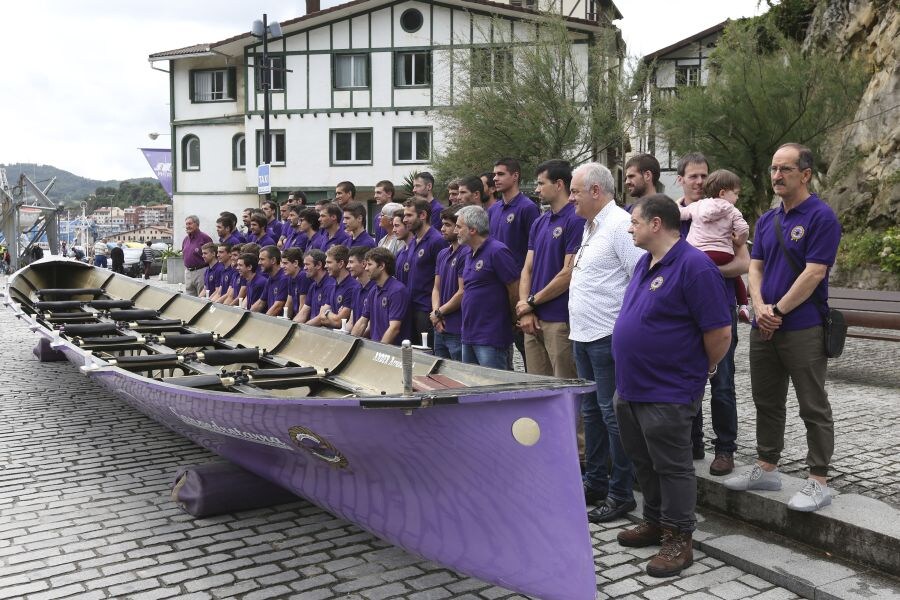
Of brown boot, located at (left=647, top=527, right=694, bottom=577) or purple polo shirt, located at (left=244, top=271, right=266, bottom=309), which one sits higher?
purple polo shirt, located at (left=244, top=271, right=266, bottom=309)

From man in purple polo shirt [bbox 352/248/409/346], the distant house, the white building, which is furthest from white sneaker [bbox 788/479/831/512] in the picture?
the white building

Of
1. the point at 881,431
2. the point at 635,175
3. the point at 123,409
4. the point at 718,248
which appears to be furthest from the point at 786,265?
the point at 123,409

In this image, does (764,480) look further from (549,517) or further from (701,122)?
(701,122)

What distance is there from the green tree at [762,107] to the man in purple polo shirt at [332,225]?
14.0 meters

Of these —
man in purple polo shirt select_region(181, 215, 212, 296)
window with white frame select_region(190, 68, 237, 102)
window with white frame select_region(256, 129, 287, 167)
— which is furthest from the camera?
window with white frame select_region(190, 68, 237, 102)

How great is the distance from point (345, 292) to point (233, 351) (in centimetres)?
120

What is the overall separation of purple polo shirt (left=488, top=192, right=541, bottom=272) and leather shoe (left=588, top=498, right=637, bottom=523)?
221 centimetres

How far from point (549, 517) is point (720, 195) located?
2763 mm

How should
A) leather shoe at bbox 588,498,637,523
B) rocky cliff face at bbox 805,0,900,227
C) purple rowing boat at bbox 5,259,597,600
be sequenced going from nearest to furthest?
purple rowing boat at bbox 5,259,597,600
leather shoe at bbox 588,498,637,523
rocky cliff face at bbox 805,0,900,227

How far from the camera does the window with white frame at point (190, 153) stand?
108 feet

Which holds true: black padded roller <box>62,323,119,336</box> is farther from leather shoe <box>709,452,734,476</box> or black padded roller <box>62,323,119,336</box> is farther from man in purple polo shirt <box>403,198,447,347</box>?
leather shoe <box>709,452,734,476</box>

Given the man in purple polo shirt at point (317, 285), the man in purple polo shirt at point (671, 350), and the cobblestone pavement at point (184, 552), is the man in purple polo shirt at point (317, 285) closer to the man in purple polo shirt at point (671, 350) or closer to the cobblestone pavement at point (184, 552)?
the cobblestone pavement at point (184, 552)

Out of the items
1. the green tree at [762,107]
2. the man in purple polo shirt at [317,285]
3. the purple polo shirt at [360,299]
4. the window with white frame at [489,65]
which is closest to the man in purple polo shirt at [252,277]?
the man in purple polo shirt at [317,285]

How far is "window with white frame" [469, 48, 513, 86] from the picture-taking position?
23031mm
